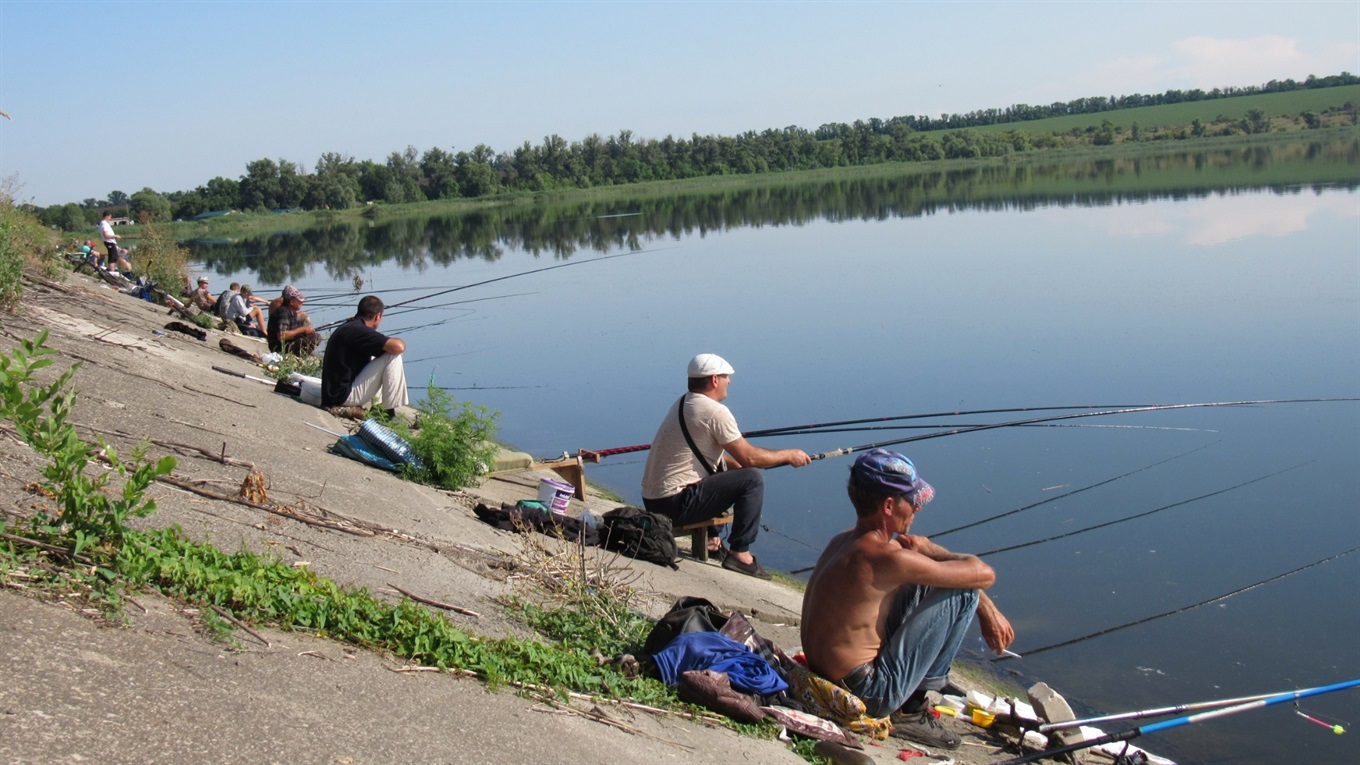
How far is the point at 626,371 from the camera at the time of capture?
16859 mm

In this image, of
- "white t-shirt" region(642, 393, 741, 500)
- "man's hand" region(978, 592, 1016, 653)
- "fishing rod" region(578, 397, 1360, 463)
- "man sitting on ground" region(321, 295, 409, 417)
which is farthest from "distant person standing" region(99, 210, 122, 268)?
"man's hand" region(978, 592, 1016, 653)

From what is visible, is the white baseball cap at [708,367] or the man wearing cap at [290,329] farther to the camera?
the man wearing cap at [290,329]

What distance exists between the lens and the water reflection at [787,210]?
40.0 metres

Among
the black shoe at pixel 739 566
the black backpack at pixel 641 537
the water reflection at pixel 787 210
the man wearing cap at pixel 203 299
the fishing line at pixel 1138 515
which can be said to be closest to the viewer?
the black backpack at pixel 641 537

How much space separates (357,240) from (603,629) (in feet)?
168

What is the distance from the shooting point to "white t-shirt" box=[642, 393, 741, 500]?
750 cm

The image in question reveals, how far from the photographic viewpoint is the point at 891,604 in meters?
4.97

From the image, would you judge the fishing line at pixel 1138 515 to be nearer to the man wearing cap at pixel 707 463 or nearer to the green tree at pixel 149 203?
the man wearing cap at pixel 707 463

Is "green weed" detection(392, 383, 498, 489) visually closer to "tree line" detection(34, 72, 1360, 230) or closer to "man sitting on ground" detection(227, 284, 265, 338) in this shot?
"man sitting on ground" detection(227, 284, 265, 338)

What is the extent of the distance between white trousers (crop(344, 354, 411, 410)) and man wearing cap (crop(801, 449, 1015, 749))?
19.9ft

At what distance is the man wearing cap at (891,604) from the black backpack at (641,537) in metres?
2.23

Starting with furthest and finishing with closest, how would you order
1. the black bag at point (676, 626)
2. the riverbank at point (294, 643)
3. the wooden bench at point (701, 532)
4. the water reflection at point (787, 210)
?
the water reflection at point (787, 210)
the wooden bench at point (701, 532)
the black bag at point (676, 626)
the riverbank at point (294, 643)

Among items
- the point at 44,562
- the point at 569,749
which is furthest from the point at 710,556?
the point at 44,562

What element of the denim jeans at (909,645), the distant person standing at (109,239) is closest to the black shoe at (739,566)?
the denim jeans at (909,645)
